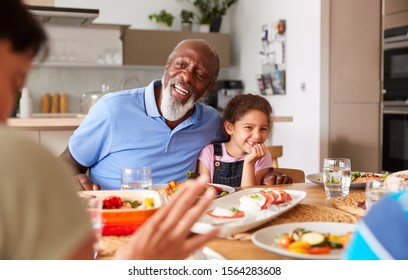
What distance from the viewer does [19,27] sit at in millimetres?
475

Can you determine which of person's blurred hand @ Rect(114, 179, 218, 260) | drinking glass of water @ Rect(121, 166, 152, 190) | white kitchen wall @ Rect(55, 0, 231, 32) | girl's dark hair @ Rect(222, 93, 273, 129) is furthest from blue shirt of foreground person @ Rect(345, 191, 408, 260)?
white kitchen wall @ Rect(55, 0, 231, 32)

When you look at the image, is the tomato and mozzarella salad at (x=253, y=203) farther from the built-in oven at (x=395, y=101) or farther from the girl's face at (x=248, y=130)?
the built-in oven at (x=395, y=101)

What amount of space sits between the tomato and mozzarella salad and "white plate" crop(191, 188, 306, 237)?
0.02 m

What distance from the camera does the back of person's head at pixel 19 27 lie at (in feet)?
1.52

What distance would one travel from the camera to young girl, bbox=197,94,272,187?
1.98m

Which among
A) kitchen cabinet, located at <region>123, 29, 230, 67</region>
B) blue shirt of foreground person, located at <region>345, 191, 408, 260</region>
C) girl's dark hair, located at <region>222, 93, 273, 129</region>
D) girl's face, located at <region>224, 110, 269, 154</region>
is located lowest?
blue shirt of foreground person, located at <region>345, 191, 408, 260</region>

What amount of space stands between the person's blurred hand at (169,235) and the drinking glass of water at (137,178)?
710 millimetres

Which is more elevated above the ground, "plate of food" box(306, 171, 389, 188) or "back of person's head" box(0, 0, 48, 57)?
"back of person's head" box(0, 0, 48, 57)

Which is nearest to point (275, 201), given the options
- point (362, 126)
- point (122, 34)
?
point (362, 126)

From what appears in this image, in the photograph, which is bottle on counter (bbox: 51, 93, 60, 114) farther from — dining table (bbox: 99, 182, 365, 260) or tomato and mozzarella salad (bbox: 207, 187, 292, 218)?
tomato and mozzarella salad (bbox: 207, 187, 292, 218)

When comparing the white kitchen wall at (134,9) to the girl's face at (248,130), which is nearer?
the girl's face at (248,130)

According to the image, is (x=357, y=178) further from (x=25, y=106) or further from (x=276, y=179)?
(x=25, y=106)

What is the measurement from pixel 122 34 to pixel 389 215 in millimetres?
5075

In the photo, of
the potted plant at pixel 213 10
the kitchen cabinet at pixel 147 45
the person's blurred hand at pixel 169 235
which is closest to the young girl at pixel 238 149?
the person's blurred hand at pixel 169 235
